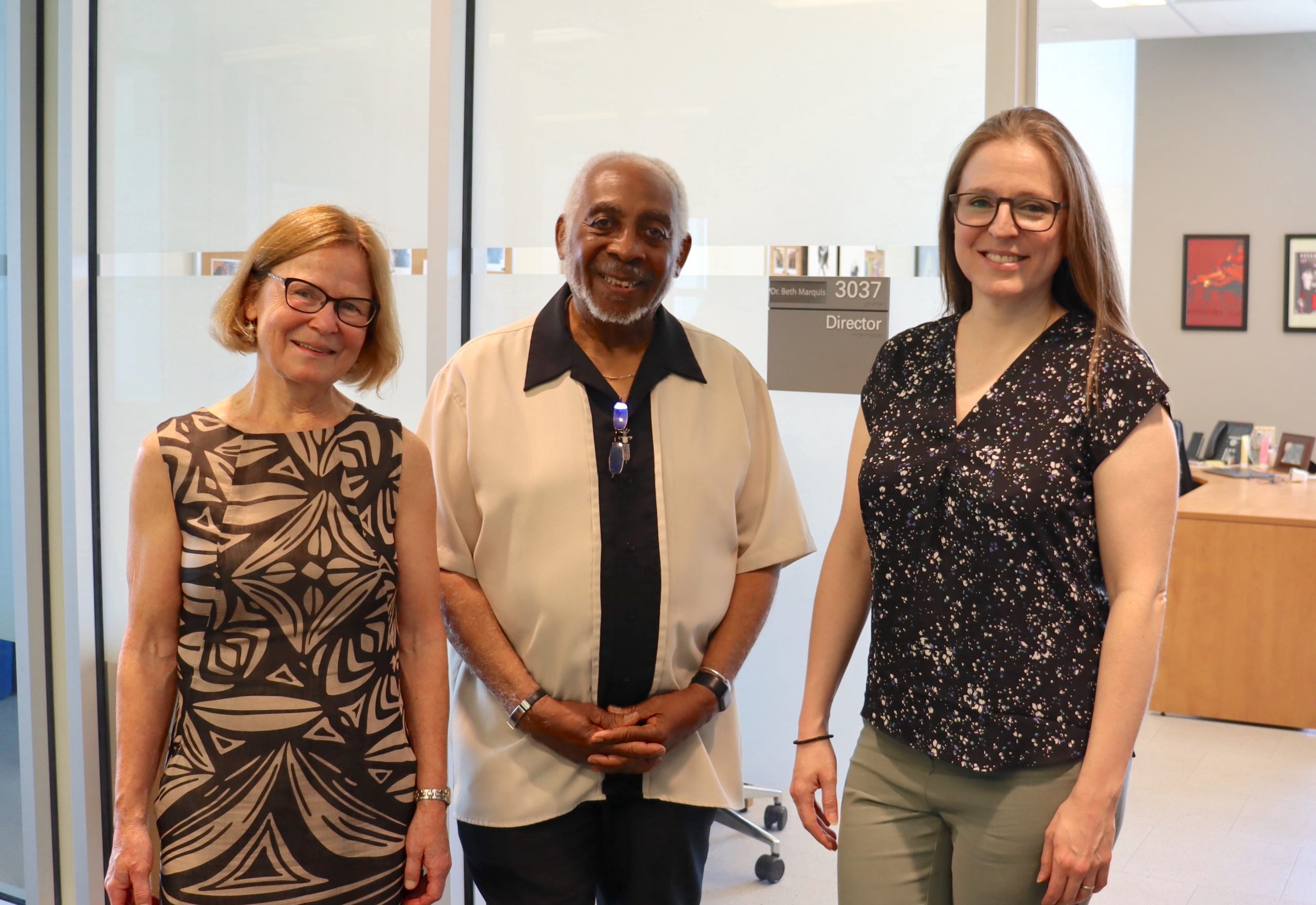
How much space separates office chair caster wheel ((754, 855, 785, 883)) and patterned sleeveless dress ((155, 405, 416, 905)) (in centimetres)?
141

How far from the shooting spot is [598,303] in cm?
176

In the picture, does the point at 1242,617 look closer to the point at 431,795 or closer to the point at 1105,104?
the point at 431,795

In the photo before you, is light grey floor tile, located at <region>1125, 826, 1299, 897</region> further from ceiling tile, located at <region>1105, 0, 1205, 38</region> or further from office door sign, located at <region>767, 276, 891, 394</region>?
ceiling tile, located at <region>1105, 0, 1205, 38</region>

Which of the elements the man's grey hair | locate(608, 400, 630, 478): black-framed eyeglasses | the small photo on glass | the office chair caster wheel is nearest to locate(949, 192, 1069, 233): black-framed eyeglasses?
the man's grey hair

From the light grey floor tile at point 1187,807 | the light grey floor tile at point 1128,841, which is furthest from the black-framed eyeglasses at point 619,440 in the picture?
the light grey floor tile at point 1187,807

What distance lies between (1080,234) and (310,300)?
1.05 metres

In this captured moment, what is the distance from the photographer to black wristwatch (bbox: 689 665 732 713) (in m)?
1.79

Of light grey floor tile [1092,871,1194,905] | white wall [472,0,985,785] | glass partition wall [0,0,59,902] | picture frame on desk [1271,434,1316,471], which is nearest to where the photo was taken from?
white wall [472,0,985,785]

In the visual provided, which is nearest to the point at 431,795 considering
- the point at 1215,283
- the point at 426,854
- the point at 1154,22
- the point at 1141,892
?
the point at 426,854

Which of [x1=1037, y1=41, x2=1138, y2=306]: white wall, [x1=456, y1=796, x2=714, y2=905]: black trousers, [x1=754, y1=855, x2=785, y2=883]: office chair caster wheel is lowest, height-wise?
[x1=754, y1=855, x2=785, y2=883]: office chair caster wheel

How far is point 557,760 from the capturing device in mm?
1749

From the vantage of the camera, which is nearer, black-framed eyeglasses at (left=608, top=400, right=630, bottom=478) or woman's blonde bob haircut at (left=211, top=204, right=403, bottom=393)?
woman's blonde bob haircut at (left=211, top=204, right=403, bottom=393)

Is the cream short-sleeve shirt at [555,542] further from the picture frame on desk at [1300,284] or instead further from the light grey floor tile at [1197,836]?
the picture frame on desk at [1300,284]

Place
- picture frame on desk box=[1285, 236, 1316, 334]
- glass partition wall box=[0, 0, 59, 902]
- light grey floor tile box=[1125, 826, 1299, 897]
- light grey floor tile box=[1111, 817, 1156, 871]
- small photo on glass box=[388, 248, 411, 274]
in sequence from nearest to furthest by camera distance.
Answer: small photo on glass box=[388, 248, 411, 274] → glass partition wall box=[0, 0, 59, 902] → light grey floor tile box=[1125, 826, 1299, 897] → light grey floor tile box=[1111, 817, 1156, 871] → picture frame on desk box=[1285, 236, 1316, 334]
